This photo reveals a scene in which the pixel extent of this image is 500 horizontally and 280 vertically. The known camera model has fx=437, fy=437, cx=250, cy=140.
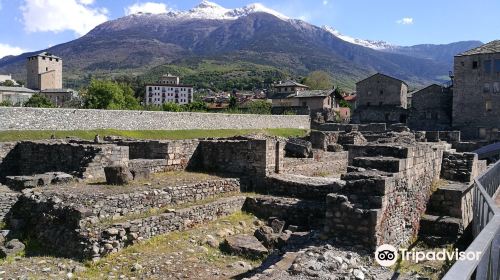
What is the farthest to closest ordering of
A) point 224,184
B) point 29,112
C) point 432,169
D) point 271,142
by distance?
point 29,112 < point 271,142 < point 224,184 < point 432,169

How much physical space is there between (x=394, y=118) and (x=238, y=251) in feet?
195

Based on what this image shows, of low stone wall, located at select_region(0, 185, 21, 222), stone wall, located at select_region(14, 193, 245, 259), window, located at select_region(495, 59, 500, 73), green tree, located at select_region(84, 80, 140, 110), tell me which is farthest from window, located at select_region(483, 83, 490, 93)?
low stone wall, located at select_region(0, 185, 21, 222)

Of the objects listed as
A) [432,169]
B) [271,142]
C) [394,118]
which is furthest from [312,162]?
[394,118]

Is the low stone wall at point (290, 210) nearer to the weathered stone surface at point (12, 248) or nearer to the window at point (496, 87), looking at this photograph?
the weathered stone surface at point (12, 248)

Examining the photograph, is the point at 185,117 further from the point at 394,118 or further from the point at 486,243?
the point at 486,243

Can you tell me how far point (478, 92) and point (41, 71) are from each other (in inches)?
5129

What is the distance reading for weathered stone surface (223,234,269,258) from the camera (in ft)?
37.7

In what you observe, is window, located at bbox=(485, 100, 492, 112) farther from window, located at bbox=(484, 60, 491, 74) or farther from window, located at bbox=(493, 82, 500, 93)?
window, located at bbox=(484, 60, 491, 74)

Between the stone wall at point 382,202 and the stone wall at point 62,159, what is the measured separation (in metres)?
9.87

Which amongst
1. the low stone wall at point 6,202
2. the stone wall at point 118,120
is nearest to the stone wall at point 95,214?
the low stone wall at point 6,202

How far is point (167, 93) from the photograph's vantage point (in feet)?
519

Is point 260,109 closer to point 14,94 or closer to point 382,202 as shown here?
point 14,94

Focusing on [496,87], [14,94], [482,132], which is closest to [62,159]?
[496,87]

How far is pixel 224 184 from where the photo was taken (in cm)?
1616
